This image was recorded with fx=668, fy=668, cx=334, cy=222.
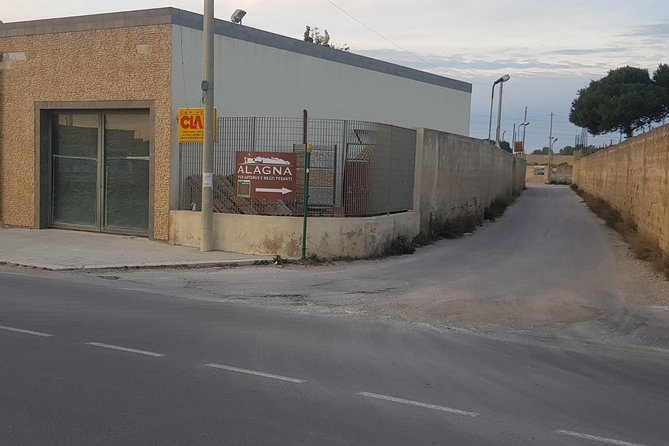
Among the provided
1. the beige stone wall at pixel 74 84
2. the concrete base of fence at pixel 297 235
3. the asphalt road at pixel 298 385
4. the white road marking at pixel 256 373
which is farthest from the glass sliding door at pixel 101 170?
the white road marking at pixel 256 373

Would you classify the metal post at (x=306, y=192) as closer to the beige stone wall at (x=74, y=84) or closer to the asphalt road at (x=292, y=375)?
the asphalt road at (x=292, y=375)

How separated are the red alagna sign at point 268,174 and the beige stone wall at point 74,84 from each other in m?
2.47

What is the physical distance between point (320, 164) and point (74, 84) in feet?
25.3

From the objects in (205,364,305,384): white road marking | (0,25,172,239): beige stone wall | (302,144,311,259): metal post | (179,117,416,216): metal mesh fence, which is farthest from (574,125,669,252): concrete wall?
(0,25,172,239): beige stone wall

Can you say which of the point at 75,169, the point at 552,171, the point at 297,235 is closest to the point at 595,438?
the point at 297,235

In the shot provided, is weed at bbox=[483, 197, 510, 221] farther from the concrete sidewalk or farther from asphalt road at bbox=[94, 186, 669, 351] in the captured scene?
the concrete sidewalk

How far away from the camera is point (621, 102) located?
6328 cm

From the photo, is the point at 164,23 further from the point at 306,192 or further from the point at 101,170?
the point at 306,192

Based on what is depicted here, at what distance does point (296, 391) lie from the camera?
595 cm

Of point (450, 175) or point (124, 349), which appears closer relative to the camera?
point (124, 349)

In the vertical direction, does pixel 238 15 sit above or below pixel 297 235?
above

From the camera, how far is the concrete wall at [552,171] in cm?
9075

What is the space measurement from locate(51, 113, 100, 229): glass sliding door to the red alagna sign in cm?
556

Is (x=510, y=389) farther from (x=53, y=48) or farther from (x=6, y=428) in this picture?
(x=53, y=48)
